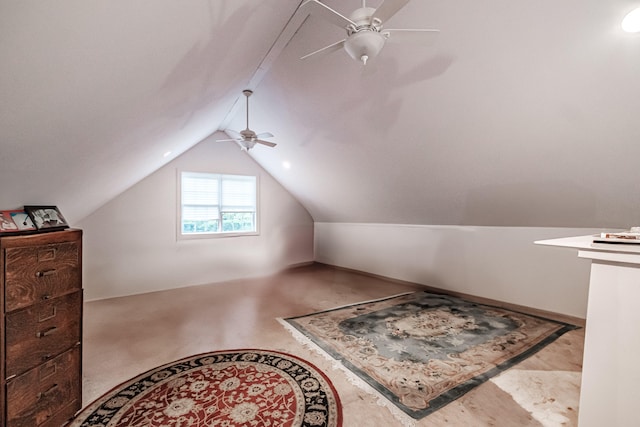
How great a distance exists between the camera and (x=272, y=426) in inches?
64.4

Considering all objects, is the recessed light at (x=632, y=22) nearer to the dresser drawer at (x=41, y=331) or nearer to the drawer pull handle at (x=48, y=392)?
the dresser drawer at (x=41, y=331)

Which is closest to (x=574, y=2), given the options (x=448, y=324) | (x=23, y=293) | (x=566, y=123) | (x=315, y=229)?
(x=566, y=123)

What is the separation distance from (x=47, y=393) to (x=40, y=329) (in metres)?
0.37

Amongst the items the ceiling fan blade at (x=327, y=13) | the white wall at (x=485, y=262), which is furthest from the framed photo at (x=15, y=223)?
the white wall at (x=485, y=262)

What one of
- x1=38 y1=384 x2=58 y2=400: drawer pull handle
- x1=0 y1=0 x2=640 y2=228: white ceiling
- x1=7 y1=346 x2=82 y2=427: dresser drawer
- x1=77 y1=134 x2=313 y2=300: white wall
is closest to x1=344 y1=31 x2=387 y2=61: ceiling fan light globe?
x1=0 y1=0 x2=640 y2=228: white ceiling

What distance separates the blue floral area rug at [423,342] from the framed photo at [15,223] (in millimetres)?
2248

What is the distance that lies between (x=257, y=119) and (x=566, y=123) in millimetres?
3734

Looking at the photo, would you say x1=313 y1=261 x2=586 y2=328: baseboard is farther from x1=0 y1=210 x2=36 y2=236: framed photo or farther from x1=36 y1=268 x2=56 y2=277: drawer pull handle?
x1=0 y1=210 x2=36 y2=236: framed photo

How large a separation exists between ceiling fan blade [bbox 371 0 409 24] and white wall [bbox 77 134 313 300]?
13.3 feet

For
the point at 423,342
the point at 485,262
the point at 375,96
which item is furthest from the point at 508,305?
the point at 375,96

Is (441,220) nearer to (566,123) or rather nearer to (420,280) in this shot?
(420,280)

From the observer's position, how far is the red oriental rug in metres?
1.69

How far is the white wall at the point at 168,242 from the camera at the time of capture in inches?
168

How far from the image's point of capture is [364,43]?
158cm
